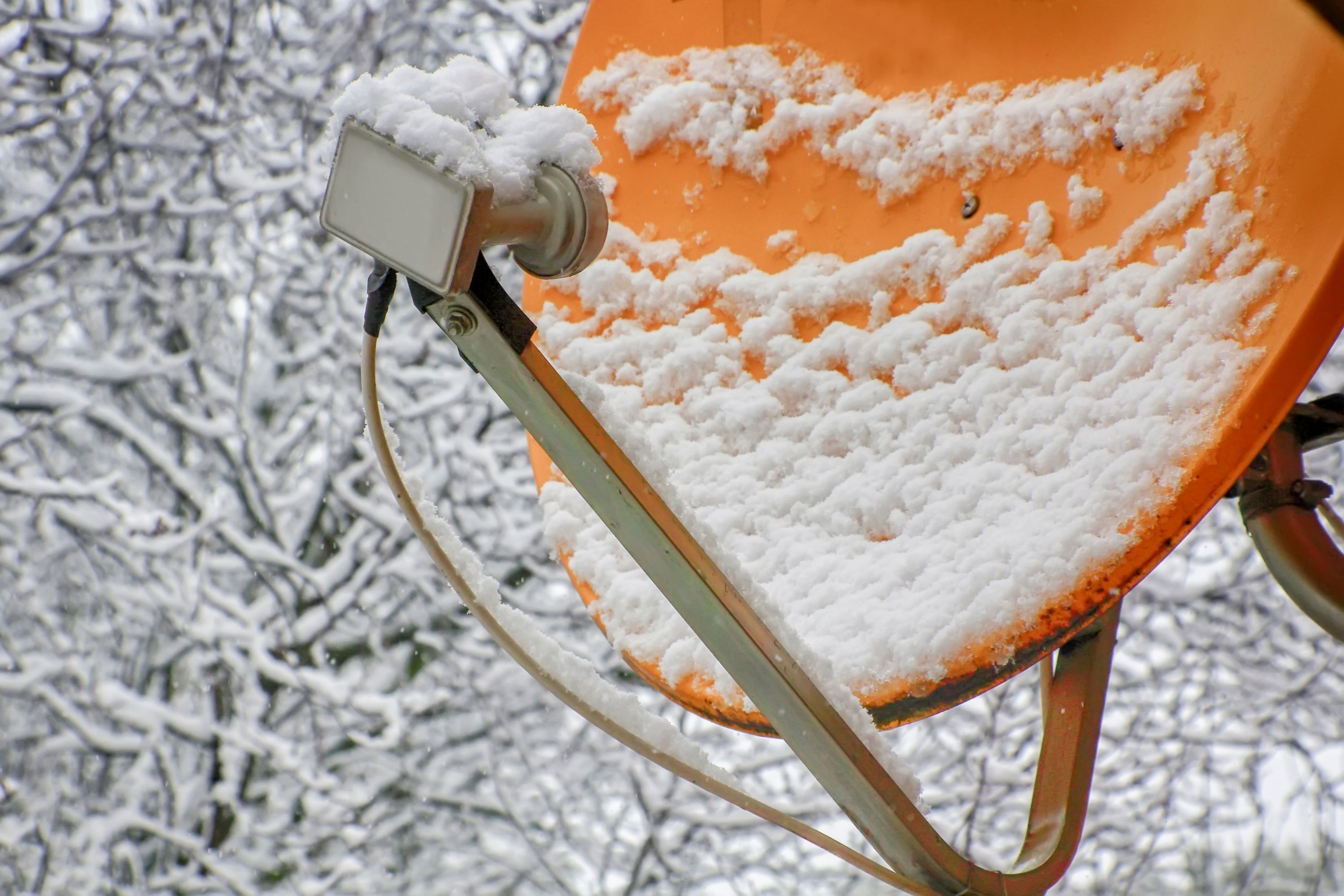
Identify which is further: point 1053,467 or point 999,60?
point 999,60

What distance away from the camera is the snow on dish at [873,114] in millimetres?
622

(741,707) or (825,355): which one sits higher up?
Result: (825,355)

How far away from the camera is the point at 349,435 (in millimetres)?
2305

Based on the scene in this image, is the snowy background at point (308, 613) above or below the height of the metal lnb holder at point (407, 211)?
above

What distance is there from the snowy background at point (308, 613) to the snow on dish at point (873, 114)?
4.84ft

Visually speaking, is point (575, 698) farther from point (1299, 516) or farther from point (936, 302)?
point (1299, 516)

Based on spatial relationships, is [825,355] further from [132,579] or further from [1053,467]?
[132,579]

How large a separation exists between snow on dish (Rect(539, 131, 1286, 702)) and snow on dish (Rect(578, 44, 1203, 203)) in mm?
19

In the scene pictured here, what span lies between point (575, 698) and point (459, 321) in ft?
0.67

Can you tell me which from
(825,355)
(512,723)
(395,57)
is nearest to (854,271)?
(825,355)

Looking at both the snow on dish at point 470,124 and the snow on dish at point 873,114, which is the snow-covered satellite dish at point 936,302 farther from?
the snow on dish at point 470,124

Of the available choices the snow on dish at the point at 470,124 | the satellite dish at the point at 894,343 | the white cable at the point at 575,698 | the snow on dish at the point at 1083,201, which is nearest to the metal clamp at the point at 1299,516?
the satellite dish at the point at 894,343

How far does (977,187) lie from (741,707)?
0.35m

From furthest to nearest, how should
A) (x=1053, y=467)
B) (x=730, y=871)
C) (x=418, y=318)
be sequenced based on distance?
(x=418, y=318) → (x=730, y=871) → (x=1053, y=467)
